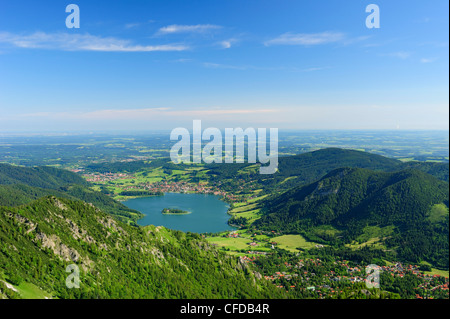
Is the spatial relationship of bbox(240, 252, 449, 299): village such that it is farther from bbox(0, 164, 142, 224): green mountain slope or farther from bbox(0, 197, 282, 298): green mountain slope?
bbox(0, 164, 142, 224): green mountain slope

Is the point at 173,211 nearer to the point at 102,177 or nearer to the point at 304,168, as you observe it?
the point at 304,168

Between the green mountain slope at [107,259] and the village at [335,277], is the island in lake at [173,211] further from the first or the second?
the green mountain slope at [107,259]

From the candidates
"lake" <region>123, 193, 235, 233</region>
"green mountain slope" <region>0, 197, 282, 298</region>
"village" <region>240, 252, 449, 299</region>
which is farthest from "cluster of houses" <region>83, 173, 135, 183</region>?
"village" <region>240, 252, 449, 299</region>
